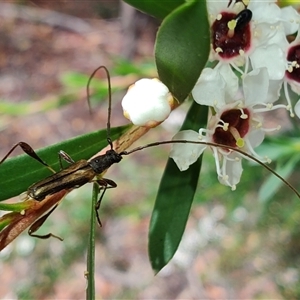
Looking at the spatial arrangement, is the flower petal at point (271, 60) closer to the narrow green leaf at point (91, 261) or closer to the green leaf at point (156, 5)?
the green leaf at point (156, 5)

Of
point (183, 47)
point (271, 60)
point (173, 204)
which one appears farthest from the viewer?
point (173, 204)

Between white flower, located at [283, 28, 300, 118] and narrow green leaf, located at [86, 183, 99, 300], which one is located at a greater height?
white flower, located at [283, 28, 300, 118]

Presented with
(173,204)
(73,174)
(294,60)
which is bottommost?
(173,204)

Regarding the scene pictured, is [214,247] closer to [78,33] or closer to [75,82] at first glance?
[75,82]

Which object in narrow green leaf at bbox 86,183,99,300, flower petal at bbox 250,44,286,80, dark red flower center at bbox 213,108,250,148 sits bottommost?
narrow green leaf at bbox 86,183,99,300

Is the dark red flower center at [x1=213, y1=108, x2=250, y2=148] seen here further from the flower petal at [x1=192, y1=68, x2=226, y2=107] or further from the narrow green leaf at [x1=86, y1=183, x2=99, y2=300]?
Answer: the narrow green leaf at [x1=86, y1=183, x2=99, y2=300]

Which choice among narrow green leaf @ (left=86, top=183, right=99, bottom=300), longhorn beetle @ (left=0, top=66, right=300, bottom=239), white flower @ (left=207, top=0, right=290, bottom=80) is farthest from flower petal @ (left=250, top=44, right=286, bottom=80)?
narrow green leaf @ (left=86, top=183, right=99, bottom=300)

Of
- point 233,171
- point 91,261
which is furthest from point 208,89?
point 91,261

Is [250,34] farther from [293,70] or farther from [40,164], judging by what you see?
[40,164]
